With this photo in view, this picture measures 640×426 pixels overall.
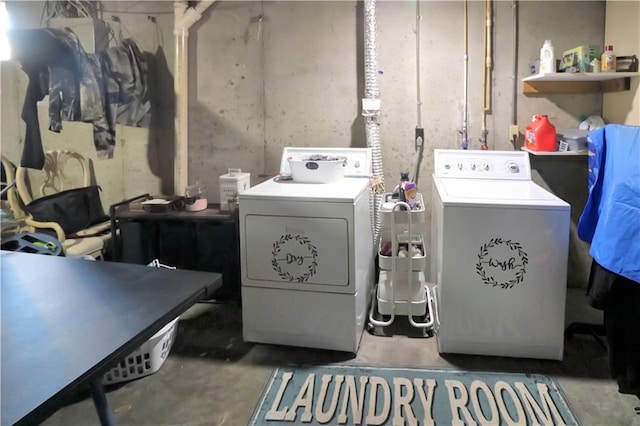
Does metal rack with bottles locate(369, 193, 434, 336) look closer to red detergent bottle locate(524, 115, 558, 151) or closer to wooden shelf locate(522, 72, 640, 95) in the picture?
red detergent bottle locate(524, 115, 558, 151)

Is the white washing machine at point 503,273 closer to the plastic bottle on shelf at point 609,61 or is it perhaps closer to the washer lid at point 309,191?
the washer lid at point 309,191

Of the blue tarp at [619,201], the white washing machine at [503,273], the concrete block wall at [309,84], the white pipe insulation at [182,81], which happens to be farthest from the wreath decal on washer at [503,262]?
the white pipe insulation at [182,81]

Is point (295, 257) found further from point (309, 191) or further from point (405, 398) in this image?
point (405, 398)

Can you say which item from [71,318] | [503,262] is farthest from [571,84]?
[71,318]

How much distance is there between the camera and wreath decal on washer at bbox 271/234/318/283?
2.53 meters

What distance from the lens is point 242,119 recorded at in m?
3.62

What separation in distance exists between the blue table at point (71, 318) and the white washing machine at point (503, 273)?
144 cm

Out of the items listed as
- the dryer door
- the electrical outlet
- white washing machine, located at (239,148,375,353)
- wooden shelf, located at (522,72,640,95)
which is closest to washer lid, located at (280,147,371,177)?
white washing machine, located at (239,148,375,353)

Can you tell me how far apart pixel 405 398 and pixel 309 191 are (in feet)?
3.75

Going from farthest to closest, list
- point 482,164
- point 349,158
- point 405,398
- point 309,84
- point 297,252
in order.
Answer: point 309,84 < point 349,158 < point 482,164 < point 297,252 < point 405,398

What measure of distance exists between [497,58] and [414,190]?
121 centimetres

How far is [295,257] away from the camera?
2555 millimetres

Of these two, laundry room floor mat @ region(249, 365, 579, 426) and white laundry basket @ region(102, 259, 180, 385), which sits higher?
white laundry basket @ region(102, 259, 180, 385)

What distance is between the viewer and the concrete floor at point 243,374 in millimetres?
2090
